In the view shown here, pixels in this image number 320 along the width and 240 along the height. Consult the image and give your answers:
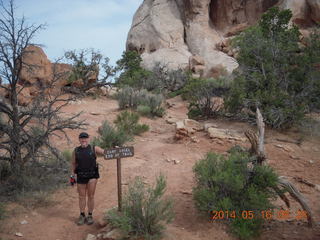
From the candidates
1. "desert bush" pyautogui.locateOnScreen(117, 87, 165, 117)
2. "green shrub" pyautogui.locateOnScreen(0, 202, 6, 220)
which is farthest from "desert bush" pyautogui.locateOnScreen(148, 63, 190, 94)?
"green shrub" pyautogui.locateOnScreen(0, 202, 6, 220)

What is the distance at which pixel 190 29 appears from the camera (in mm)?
29078

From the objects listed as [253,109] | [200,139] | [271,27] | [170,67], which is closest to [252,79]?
[253,109]

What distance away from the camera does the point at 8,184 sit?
4.91 metres

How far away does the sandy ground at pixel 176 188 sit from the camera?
3.74 meters

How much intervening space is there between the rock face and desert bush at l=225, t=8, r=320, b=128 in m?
13.9

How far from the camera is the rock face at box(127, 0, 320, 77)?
26766 millimetres

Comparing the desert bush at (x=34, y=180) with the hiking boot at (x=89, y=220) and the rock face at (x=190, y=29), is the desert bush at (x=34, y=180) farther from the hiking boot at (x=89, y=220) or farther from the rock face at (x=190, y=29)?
the rock face at (x=190, y=29)

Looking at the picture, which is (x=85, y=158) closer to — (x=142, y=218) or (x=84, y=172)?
(x=84, y=172)

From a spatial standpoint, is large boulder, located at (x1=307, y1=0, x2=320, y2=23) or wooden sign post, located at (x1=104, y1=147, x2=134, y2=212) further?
large boulder, located at (x1=307, y1=0, x2=320, y2=23)

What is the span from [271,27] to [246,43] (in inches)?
286

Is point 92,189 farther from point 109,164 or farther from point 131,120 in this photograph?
point 131,120

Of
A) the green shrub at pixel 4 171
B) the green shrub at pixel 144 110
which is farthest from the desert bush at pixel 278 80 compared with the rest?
the green shrub at pixel 4 171

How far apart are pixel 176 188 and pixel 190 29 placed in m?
26.4

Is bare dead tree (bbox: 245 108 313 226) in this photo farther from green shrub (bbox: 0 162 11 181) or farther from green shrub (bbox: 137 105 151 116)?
green shrub (bbox: 137 105 151 116)
